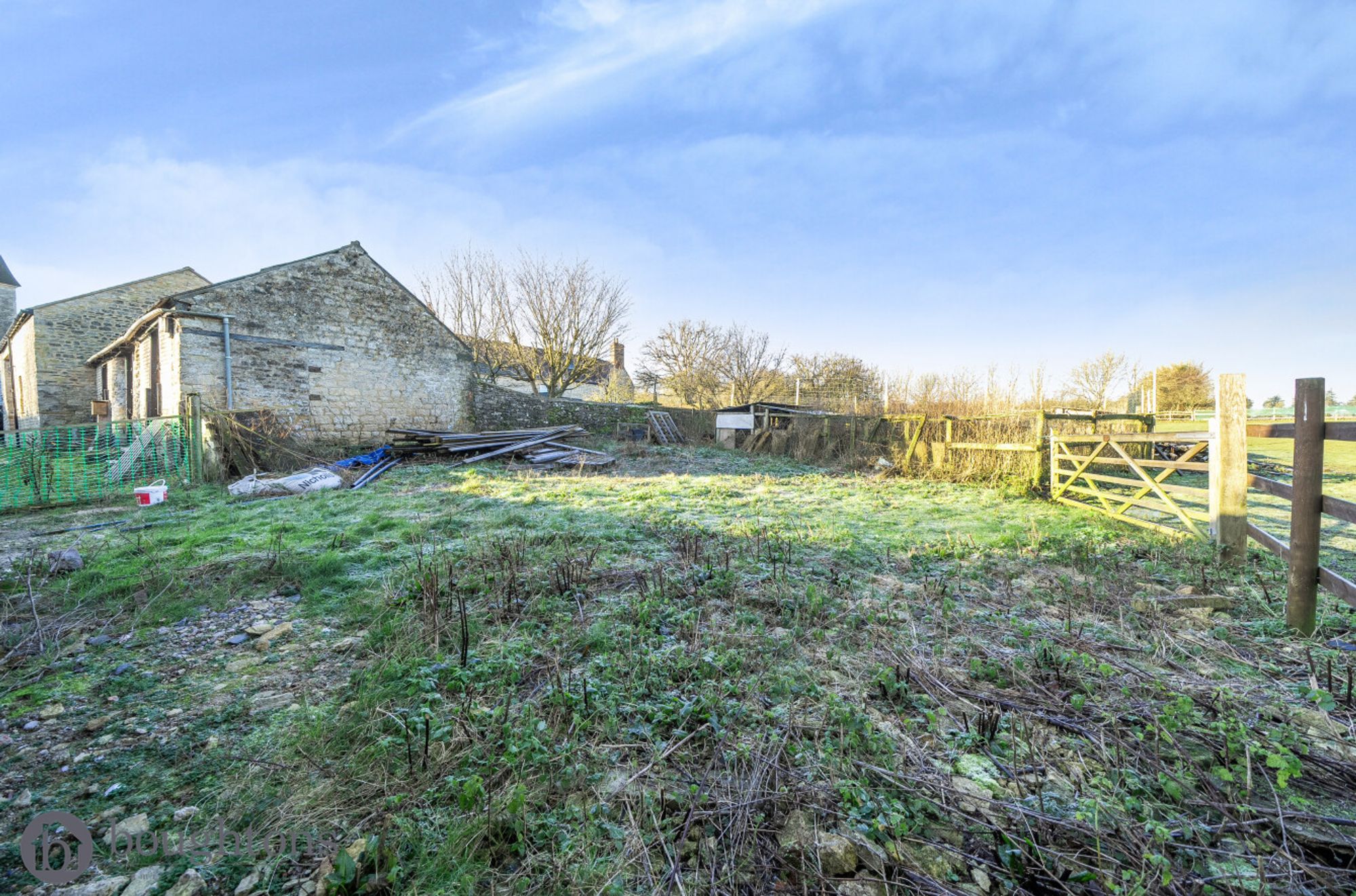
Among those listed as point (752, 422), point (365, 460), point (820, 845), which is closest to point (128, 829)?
point (820, 845)

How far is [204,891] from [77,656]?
254 centimetres

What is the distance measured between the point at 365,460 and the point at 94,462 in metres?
4.37

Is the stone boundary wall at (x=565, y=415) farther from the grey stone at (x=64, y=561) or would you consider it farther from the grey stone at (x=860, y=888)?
the grey stone at (x=860, y=888)

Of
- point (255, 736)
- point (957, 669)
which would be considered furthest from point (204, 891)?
point (957, 669)

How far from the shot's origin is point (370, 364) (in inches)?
598

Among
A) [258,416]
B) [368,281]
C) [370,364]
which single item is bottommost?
[258,416]

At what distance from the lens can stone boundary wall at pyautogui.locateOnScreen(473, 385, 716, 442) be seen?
18062mm

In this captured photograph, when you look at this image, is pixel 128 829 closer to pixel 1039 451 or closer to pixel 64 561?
pixel 64 561

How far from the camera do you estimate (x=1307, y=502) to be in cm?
330

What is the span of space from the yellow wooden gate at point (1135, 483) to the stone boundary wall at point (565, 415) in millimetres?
13095

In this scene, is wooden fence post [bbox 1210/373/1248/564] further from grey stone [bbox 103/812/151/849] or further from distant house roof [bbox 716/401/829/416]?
distant house roof [bbox 716/401/829/416]

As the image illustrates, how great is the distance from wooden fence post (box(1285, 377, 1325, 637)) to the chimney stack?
49430 millimetres

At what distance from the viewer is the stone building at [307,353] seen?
1245 centimetres

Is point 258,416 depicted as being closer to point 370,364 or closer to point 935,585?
point 370,364
